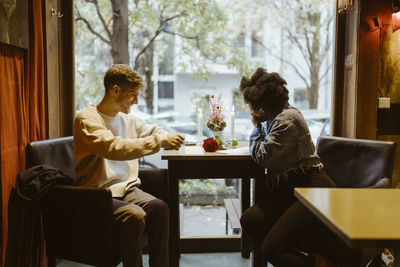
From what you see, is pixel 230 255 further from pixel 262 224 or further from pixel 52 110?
pixel 52 110

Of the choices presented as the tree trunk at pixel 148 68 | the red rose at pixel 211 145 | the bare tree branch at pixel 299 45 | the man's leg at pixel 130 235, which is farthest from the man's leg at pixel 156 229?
the bare tree branch at pixel 299 45

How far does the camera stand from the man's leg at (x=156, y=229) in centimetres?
191

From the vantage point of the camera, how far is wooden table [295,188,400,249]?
905 mm

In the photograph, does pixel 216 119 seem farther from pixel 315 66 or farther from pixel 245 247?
pixel 315 66

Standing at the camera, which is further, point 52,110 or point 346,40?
point 346,40

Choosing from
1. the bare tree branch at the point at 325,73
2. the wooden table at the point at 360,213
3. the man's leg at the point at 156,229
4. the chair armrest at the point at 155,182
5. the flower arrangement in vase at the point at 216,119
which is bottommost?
the man's leg at the point at 156,229

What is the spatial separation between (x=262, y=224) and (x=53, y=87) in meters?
1.77

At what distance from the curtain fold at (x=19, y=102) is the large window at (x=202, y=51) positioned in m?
0.78

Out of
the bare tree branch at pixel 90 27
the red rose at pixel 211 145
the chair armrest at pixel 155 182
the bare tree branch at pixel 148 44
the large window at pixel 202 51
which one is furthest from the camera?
the bare tree branch at pixel 148 44

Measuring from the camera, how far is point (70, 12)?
8.79 feet

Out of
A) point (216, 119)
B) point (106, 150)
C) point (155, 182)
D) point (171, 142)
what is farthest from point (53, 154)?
point (216, 119)

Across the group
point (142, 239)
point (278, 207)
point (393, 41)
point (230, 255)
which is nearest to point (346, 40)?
point (393, 41)

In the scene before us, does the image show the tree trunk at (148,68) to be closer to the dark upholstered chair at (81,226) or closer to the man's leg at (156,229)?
the man's leg at (156,229)

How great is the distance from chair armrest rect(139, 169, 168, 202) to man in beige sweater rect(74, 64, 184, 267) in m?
0.13
